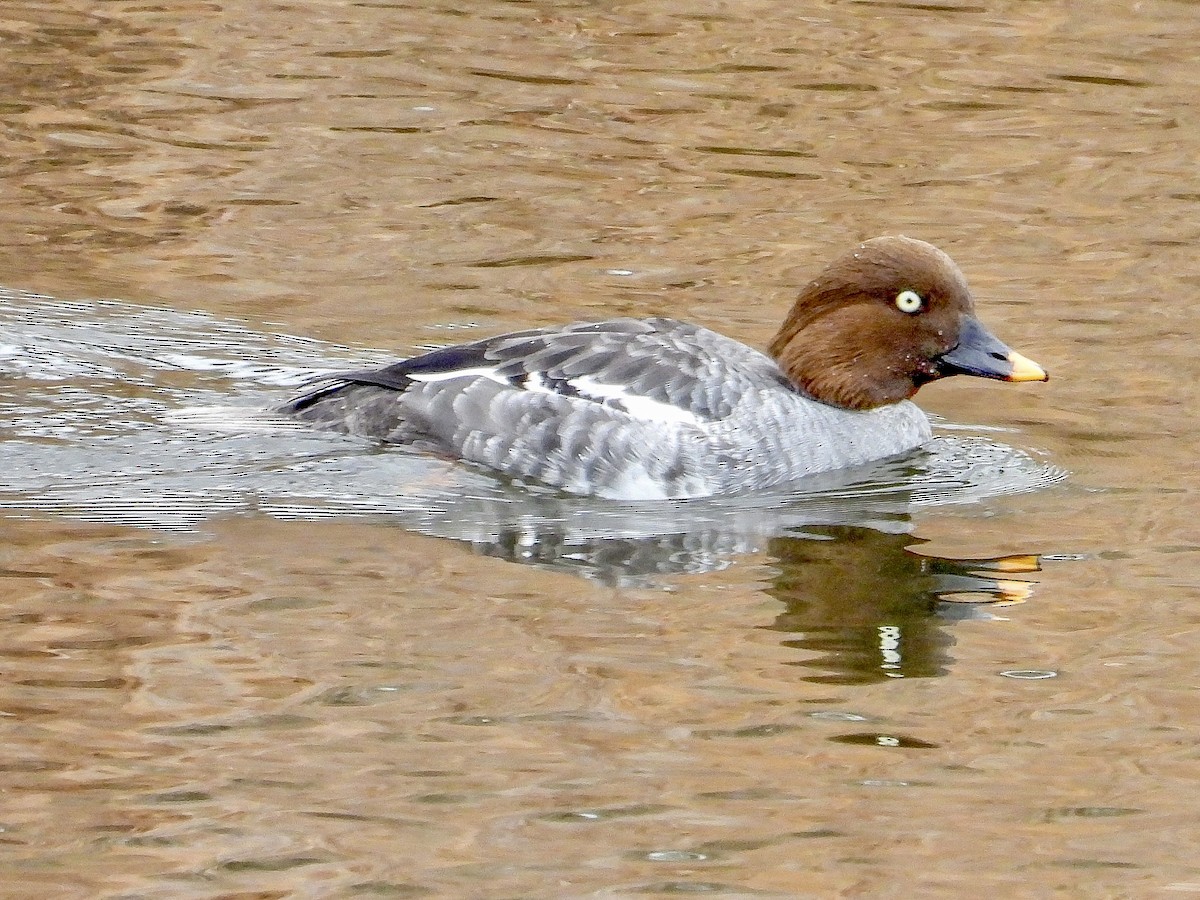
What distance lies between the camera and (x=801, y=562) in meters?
7.23

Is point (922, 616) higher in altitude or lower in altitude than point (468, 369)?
lower

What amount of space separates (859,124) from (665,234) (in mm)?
2642

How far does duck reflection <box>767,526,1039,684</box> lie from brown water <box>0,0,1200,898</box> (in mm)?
23

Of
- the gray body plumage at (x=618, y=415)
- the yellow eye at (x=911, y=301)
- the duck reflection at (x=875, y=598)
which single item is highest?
the yellow eye at (x=911, y=301)

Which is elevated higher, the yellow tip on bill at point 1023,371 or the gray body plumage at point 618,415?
the yellow tip on bill at point 1023,371

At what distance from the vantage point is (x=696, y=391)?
8016 mm

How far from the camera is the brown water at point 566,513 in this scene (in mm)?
5176

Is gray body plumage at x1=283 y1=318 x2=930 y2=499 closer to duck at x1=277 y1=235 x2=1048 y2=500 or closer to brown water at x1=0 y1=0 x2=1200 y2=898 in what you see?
duck at x1=277 y1=235 x2=1048 y2=500

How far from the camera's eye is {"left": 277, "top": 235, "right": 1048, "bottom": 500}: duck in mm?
7984

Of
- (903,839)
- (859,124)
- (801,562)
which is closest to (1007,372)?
(801,562)

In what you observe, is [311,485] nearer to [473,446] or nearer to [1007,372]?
[473,446]

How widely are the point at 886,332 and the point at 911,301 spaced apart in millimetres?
187

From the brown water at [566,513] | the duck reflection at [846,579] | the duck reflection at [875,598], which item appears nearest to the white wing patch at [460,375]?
the brown water at [566,513]

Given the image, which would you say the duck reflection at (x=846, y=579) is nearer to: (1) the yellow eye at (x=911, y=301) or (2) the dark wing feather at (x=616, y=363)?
(2) the dark wing feather at (x=616, y=363)
